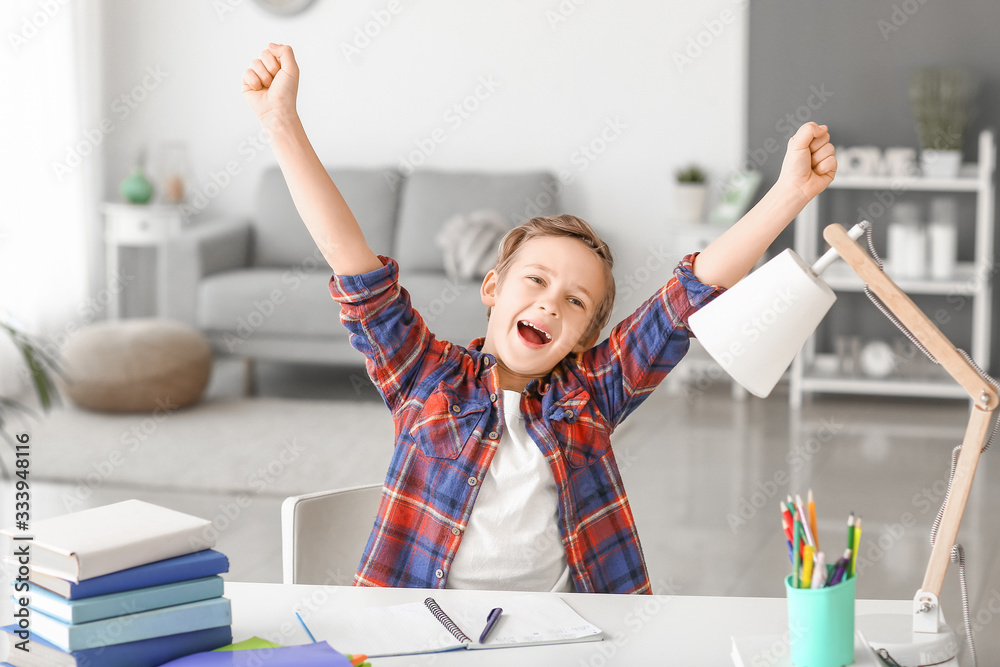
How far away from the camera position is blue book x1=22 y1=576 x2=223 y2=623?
822 millimetres

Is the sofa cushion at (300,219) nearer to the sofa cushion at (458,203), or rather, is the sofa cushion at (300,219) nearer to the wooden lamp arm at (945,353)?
the sofa cushion at (458,203)

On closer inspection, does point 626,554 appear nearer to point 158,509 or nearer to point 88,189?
point 158,509

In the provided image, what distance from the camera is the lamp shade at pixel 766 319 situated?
822mm

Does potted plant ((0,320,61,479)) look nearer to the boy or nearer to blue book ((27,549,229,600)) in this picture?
the boy

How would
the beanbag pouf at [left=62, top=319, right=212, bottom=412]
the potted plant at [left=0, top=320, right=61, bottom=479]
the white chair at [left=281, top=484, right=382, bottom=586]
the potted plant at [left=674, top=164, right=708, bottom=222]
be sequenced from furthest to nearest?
1. the potted plant at [left=674, top=164, right=708, bottom=222]
2. the beanbag pouf at [left=62, top=319, right=212, bottom=412]
3. the potted plant at [left=0, top=320, right=61, bottom=479]
4. the white chair at [left=281, top=484, right=382, bottom=586]

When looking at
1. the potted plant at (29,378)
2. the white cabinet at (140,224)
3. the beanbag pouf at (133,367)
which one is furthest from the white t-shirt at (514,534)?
the white cabinet at (140,224)

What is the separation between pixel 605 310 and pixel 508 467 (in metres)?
0.25

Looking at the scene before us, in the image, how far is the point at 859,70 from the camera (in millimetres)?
4195

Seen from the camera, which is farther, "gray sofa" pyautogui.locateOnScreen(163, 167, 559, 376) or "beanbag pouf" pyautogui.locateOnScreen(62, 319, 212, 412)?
"gray sofa" pyautogui.locateOnScreen(163, 167, 559, 376)

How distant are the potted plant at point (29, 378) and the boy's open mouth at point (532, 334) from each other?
4.16ft

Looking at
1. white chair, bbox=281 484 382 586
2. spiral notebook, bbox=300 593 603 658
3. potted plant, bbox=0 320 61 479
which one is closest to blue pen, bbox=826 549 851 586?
spiral notebook, bbox=300 593 603 658

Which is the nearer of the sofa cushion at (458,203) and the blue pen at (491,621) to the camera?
the blue pen at (491,621)

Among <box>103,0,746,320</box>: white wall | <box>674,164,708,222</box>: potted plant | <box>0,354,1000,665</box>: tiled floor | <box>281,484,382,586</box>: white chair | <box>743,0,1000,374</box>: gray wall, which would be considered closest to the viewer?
<box>281,484,382,586</box>: white chair

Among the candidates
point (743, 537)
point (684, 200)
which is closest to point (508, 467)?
point (743, 537)
